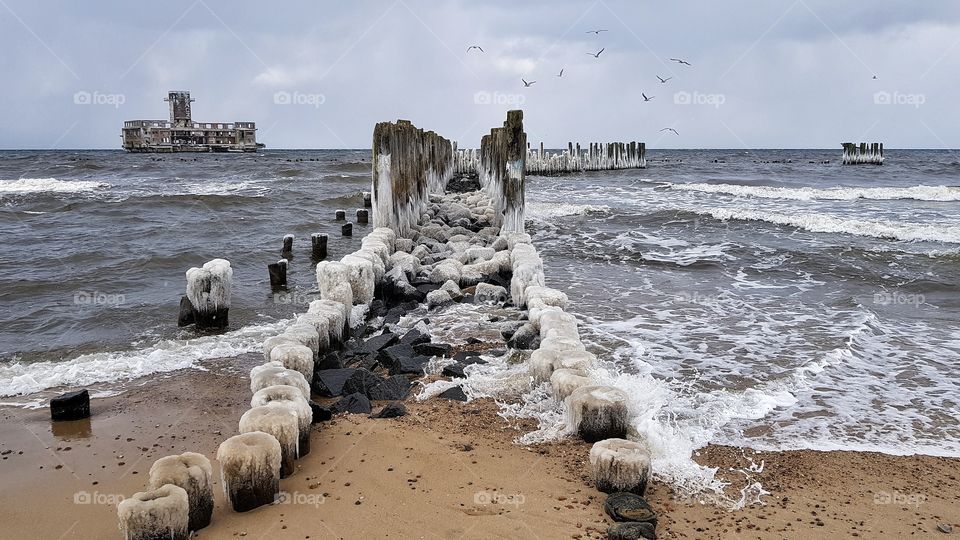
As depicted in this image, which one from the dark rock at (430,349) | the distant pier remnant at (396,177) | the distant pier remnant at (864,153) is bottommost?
the dark rock at (430,349)

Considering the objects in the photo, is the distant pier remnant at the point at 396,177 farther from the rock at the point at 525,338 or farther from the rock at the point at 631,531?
the rock at the point at 631,531

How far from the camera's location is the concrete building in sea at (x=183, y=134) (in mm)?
83875

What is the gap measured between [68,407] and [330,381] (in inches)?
78.2

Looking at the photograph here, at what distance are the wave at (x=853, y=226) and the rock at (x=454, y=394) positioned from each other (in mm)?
15142

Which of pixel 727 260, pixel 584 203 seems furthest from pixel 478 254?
pixel 584 203

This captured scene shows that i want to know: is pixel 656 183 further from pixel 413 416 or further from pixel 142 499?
pixel 142 499

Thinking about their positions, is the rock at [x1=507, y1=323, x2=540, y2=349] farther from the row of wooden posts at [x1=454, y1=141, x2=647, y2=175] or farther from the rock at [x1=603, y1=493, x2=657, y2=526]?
the row of wooden posts at [x1=454, y1=141, x2=647, y2=175]

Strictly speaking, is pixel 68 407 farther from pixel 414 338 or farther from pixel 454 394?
pixel 414 338

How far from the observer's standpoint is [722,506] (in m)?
4.05

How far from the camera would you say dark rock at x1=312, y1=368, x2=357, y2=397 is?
5.90 metres

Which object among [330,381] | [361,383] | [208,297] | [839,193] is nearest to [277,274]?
[208,297]

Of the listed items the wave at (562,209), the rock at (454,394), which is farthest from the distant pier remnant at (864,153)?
the rock at (454,394)

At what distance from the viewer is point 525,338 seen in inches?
275

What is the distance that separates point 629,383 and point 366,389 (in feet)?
7.42
